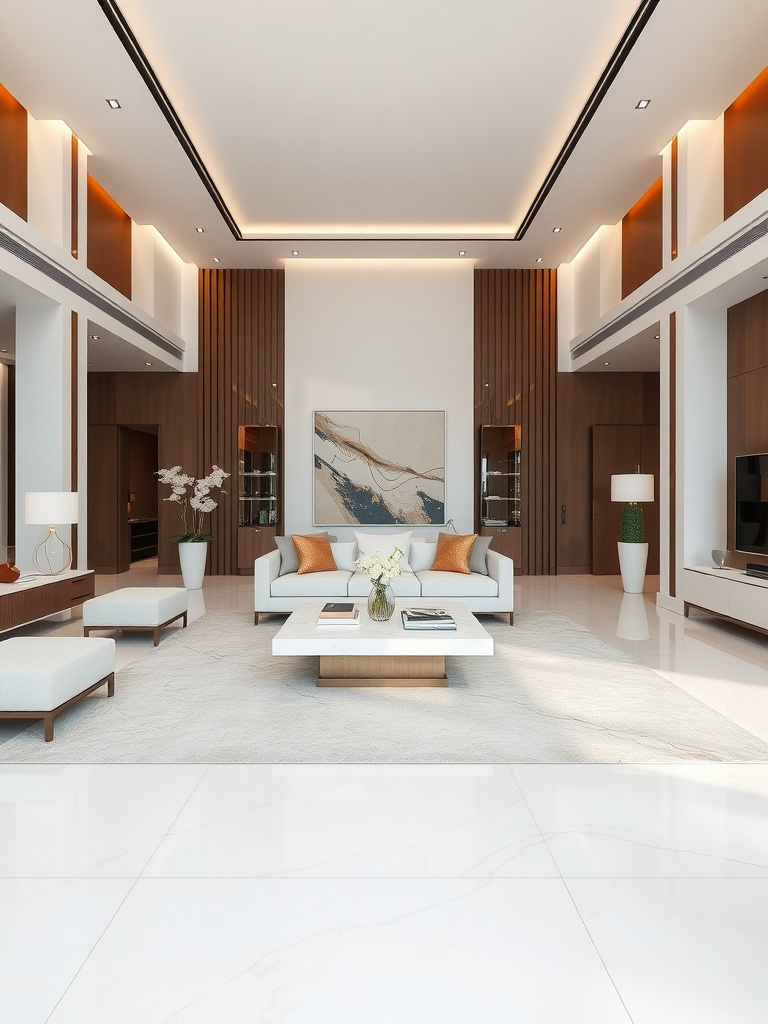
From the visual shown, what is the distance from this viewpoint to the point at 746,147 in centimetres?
583

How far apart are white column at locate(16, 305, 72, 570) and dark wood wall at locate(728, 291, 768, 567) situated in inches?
242

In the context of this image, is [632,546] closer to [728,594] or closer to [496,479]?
[496,479]

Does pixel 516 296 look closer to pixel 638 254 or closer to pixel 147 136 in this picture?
pixel 638 254

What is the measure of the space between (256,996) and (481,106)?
638 centimetres

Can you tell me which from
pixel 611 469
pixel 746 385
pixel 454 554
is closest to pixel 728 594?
pixel 746 385

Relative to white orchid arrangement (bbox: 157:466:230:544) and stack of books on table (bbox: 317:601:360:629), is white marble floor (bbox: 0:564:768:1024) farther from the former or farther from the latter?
white orchid arrangement (bbox: 157:466:230:544)

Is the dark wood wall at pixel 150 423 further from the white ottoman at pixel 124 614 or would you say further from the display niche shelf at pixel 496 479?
the white ottoman at pixel 124 614

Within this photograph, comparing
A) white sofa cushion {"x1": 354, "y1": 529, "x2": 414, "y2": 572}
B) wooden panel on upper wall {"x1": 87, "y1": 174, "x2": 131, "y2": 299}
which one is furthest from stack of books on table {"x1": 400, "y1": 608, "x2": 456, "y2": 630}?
wooden panel on upper wall {"x1": 87, "y1": 174, "x2": 131, "y2": 299}

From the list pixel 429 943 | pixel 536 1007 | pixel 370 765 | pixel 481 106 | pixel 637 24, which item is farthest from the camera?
pixel 481 106

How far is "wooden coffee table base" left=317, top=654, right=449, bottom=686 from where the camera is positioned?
4.29 m

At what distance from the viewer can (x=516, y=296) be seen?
990 cm

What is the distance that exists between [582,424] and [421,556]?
418cm

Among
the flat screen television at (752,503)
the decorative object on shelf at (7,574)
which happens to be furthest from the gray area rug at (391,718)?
the flat screen television at (752,503)


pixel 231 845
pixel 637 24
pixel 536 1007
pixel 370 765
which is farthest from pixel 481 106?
pixel 536 1007
